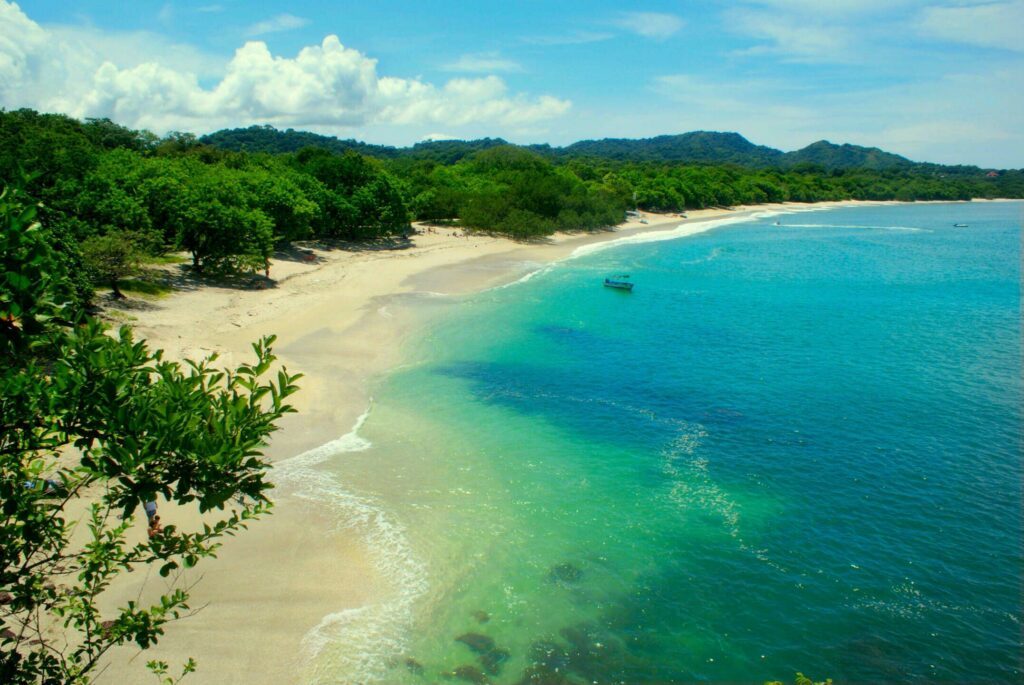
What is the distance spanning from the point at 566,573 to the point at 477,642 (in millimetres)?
3638

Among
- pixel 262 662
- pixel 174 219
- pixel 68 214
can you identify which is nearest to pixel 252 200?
pixel 174 219

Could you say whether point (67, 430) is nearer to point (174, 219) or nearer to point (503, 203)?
point (174, 219)

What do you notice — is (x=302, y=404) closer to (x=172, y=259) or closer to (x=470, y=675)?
(x=470, y=675)

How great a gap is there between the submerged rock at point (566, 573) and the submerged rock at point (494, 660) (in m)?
3.15

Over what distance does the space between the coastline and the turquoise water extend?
1.75 metres

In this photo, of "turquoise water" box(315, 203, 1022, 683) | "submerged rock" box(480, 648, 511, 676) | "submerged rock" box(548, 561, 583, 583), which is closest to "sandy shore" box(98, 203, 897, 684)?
"turquoise water" box(315, 203, 1022, 683)

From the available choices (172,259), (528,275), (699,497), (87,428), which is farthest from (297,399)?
(528,275)

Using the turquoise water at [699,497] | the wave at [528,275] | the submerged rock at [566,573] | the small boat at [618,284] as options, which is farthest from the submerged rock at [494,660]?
the small boat at [618,284]

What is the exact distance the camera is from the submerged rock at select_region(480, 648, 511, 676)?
14.9 m

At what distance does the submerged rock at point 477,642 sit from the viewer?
15.5m

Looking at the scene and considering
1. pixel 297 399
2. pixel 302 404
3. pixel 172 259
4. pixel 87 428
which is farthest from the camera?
pixel 172 259

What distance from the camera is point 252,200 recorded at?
162ft

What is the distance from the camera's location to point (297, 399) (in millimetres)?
28500

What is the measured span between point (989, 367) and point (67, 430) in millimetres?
45160
